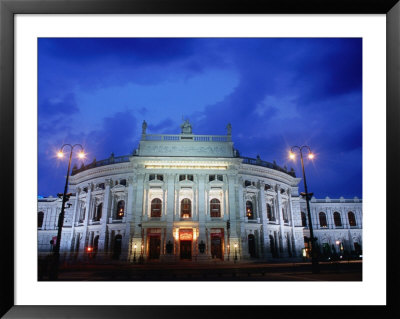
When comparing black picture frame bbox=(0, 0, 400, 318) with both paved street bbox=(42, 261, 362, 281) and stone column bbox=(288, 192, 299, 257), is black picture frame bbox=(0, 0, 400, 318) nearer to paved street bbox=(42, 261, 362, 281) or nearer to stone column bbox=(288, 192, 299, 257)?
paved street bbox=(42, 261, 362, 281)

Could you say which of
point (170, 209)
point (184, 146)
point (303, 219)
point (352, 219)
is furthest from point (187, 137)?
point (352, 219)

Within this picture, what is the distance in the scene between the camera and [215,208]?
29562 millimetres

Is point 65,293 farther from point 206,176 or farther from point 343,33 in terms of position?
point 206,176

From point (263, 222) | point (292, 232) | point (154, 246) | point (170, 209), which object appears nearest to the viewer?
point (154, 246)

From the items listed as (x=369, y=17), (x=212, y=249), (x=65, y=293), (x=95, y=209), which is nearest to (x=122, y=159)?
(x=95, y=209)

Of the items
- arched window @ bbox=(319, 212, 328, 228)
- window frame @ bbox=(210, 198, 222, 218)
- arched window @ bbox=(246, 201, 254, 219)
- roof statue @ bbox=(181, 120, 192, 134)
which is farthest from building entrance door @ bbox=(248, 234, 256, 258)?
arched window @ bbox=(319, 212, 328, 228)

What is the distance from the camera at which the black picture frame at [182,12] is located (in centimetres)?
518

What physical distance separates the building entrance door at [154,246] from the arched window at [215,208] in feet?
19.5

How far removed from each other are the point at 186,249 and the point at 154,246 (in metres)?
3.12

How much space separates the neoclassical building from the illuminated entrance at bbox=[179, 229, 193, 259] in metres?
0.09

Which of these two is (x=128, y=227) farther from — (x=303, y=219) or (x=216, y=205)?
(x=303, y=219)

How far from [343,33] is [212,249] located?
81.5ft

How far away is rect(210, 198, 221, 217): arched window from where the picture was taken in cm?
2920

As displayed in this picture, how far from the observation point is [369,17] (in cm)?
584
